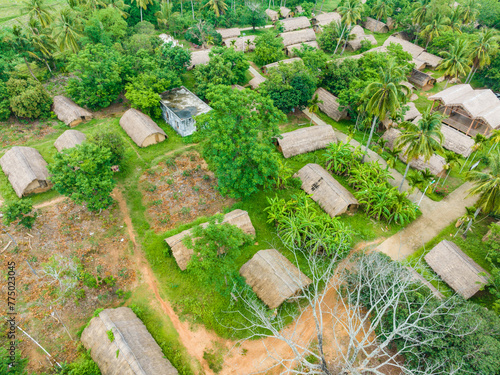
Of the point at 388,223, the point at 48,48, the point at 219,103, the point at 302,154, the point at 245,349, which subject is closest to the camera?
the point at 245,349

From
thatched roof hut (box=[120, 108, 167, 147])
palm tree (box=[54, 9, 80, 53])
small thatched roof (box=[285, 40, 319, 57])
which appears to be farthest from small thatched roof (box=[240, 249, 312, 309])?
small thatched roof (box=[285, 40, 319, 57])

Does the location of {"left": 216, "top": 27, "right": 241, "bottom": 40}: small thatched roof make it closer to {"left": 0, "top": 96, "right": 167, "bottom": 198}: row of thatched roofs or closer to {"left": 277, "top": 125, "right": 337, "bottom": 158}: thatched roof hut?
{"left": 0, "top": 96, "right": 167, "bottom": 198}: row of thatched roofs

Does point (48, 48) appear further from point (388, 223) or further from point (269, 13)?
point (388, 223)

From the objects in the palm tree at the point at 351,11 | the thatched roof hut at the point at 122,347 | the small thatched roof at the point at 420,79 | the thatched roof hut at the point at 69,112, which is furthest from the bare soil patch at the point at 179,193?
the small thatched roof at the point at 420,79

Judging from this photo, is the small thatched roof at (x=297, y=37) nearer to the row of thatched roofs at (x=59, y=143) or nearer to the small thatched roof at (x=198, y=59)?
the small thatched roof at (x=198, y=59)

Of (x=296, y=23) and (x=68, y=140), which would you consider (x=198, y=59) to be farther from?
(x=296, y=23)

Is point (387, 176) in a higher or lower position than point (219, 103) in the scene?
lower


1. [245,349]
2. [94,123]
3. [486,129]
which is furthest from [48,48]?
[486,129]

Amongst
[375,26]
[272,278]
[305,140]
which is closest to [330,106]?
[305,140]
